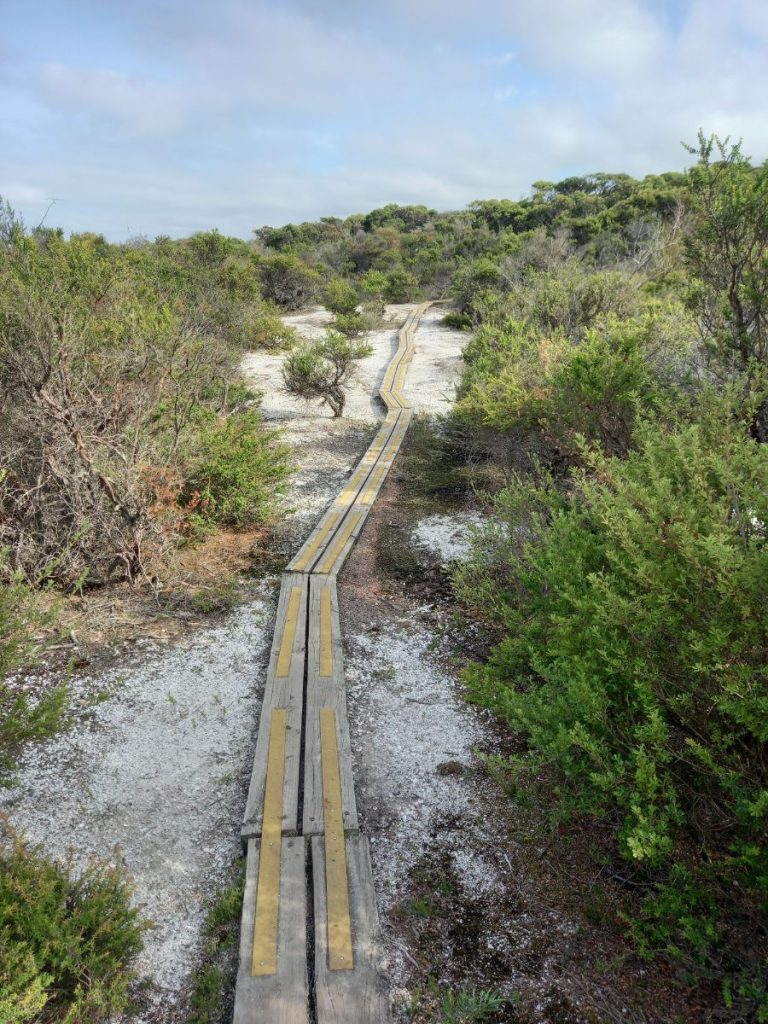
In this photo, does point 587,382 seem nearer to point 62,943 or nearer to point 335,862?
point 335,862

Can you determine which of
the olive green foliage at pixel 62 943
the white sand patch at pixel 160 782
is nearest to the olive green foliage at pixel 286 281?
the white sand patch at pixel 160 782

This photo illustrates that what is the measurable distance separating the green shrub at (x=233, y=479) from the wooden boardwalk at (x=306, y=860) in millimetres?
3090

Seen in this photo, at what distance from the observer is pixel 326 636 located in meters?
7.45

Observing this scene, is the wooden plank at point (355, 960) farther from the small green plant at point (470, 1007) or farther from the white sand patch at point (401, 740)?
the small green plant at point (470, 1007)

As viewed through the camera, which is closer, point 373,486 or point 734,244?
point 734,244

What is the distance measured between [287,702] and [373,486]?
23.2 ft

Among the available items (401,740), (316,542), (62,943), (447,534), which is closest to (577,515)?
(401,740)

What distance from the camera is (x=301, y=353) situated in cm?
1775

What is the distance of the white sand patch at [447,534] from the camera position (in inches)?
391

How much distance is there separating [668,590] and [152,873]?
4095 millimetres

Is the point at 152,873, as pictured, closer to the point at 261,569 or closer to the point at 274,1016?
the point at 274,1016

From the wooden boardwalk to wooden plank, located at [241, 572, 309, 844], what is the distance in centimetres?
1

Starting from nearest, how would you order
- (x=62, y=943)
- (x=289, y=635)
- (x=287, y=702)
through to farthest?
(x=62, y=943) < (x=287, y=702) < (x=289, y=635)

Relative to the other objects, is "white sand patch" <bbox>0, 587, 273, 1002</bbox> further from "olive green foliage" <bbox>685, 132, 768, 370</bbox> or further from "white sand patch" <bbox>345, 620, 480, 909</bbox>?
"olive green foliage" <bbox>685, 132, 768, 370</bbox>
